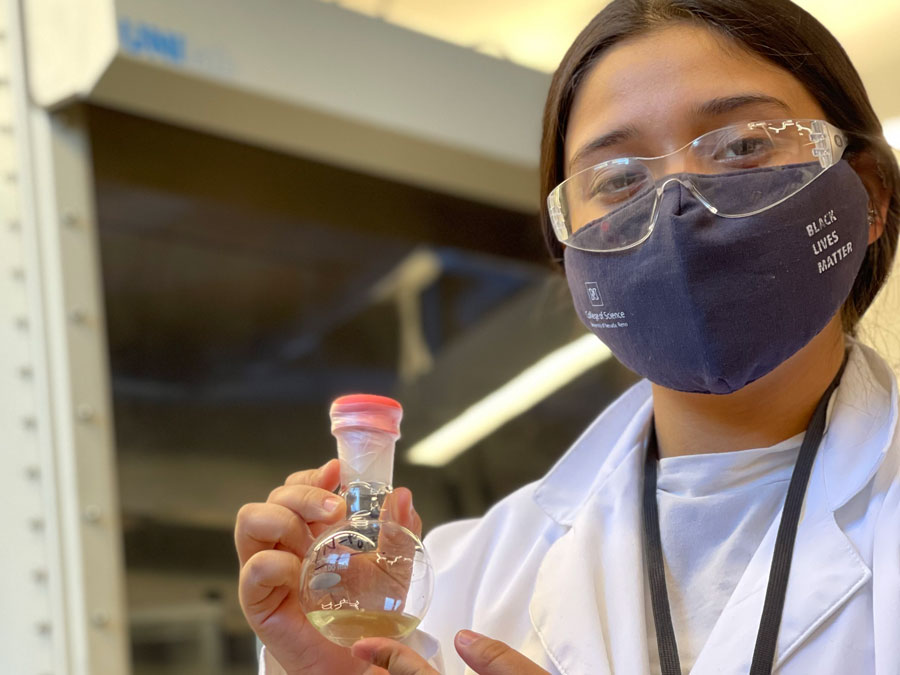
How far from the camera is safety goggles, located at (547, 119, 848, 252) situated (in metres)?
1.26

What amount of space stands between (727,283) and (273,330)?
72.7 inches

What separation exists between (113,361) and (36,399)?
0.59 m

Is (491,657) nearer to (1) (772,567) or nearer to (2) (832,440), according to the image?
(1) (772,567)

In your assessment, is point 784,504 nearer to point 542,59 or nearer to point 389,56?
point 389,56

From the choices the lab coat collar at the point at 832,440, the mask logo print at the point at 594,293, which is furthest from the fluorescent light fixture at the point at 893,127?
the mask logo print at the point at 594,293

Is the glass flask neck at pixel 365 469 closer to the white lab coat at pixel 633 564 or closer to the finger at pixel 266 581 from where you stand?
the finger at pixel 266 581

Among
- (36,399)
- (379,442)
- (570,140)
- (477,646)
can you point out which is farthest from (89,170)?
(477,646)

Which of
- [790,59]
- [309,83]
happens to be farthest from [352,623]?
[309,83]

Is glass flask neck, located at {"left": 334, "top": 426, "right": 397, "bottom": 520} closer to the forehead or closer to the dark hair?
the forehead

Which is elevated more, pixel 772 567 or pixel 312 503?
pixel 312 503

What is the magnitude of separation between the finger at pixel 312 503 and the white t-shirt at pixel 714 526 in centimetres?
41

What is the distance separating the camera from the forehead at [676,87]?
1.29 meters

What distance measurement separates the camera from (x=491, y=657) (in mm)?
1030

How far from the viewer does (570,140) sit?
1.45 metres
